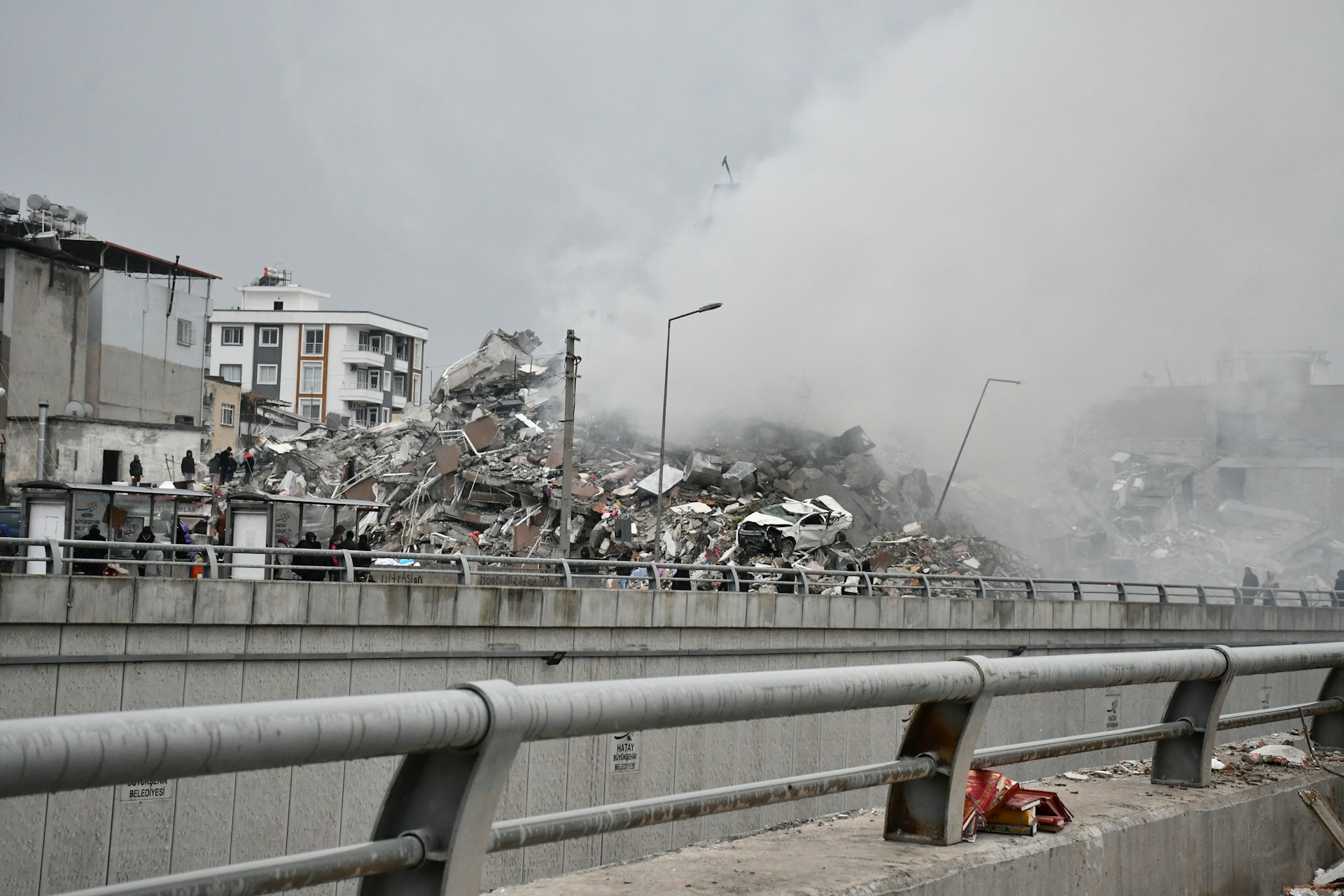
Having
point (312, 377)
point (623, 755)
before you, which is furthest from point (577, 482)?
point (312, 377)

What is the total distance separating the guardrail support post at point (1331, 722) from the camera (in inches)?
229

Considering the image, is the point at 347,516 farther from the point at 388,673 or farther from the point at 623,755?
the point at 388,673

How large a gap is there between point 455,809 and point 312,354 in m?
81.5

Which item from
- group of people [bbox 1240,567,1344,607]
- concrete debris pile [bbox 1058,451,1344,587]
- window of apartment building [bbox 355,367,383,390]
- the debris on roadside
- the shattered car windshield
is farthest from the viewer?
window of apartment building [bbox 355,367,383,390]

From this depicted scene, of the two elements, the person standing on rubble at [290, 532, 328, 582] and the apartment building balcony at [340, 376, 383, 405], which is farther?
the apartment building balcony at [340, 376, 383, 405]

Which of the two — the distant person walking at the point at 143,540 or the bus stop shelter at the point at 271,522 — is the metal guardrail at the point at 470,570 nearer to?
the bus stop shelter at the point at 271,522

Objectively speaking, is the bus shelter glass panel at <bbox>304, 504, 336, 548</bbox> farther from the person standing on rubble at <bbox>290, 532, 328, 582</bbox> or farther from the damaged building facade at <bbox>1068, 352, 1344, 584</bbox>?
the damaged building facade at <bbox>1068, 352, 1344, 584</bbox>

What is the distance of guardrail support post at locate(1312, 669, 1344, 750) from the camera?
5.82 metres

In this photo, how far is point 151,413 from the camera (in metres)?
44.3

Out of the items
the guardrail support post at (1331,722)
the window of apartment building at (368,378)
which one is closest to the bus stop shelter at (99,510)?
the guardrail support post at (1331,722)

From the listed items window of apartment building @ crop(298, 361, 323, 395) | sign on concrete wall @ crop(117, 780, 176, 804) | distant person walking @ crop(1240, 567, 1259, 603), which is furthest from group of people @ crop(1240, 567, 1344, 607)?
window of apartment building @ crop(298, 361, 323, 395)

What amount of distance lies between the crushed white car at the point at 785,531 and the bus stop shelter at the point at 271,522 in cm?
1109

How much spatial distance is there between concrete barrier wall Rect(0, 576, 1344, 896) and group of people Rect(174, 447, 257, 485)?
19834 mm

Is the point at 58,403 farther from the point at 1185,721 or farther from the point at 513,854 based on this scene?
the point at 1185,721
